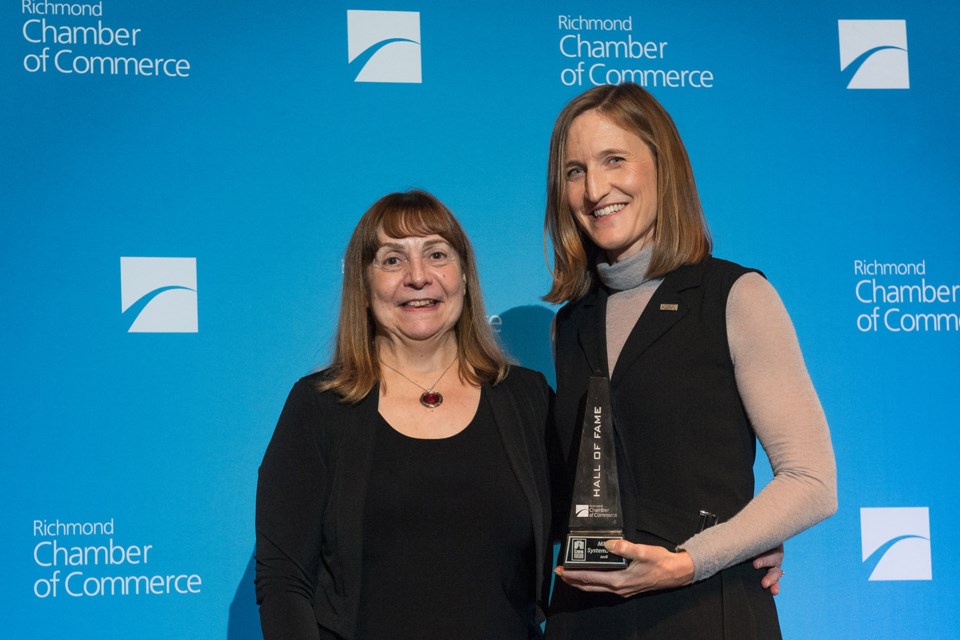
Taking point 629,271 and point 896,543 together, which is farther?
point 896,543

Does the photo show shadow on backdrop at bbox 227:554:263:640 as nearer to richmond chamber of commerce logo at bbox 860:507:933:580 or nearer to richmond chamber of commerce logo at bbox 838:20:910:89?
richmond chamber of commerce logo at bbox 860:507:933:580

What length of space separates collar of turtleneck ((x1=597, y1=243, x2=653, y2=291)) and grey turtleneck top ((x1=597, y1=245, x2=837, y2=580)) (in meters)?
→ 0.17

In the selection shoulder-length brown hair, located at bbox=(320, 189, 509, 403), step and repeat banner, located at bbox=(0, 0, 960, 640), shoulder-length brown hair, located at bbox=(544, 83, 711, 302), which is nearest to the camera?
shoulder-length brown hair, located at bbox=(544, 83, 711, 302)

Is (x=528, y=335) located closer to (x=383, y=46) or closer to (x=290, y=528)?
(x=383, y=46)

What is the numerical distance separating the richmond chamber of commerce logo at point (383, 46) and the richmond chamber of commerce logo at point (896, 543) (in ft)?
5.77

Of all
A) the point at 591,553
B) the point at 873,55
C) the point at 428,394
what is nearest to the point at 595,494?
the point at 591,553

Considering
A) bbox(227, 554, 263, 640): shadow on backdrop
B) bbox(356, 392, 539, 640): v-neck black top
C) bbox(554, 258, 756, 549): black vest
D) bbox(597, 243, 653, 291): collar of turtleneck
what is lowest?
bbox(227, 554, 263, 640): shadow on backdrop

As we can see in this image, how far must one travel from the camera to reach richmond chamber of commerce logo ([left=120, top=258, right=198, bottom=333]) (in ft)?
8.37

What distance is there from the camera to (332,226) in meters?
2.64

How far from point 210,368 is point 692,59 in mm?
1583

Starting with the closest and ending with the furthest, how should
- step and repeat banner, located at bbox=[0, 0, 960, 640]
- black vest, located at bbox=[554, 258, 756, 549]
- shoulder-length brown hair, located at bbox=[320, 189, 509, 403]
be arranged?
black vest, located at bbox=[554, 258, 756, 549] → shoulder-length brown hair, located at bbox=[320, 189, 509, 403] → step and repeat banner, located at bbox=[0, 0, 960, 640]

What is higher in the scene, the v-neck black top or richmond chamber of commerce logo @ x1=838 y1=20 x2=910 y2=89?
richmond chamber of commerce logo @ x1=838 y1=20 x2=910 y2=89

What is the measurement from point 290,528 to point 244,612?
36.9 inches

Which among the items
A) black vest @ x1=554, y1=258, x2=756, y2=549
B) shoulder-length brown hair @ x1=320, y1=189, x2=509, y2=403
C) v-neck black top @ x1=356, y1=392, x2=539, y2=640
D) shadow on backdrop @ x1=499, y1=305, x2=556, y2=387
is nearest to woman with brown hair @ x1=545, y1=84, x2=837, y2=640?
black vest @ x1=554, y1=258, x2=756, y2=549
